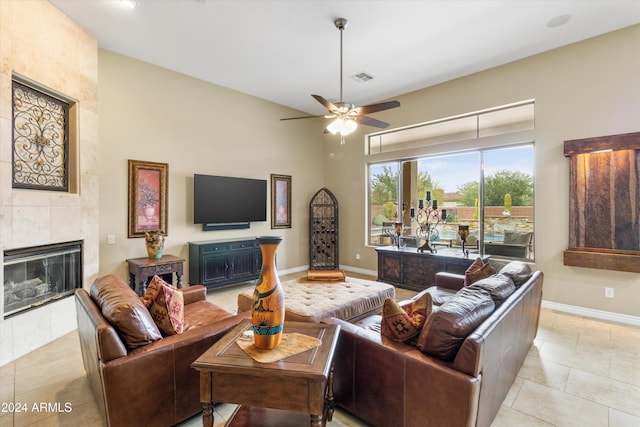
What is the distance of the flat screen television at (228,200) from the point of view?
5113 mm

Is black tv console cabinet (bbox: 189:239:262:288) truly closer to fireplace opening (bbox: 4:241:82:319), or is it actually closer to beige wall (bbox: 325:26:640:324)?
fireplace opening (bbox: 4:241:82:319)

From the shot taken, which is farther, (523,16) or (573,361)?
(523,16)


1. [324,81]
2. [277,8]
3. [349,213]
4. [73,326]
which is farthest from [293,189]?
[73,326]

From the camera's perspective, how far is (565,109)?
4121 mm

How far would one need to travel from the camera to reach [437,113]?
536 centimetres

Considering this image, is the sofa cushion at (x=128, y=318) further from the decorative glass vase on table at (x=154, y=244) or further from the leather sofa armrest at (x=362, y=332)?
the decorative glass vase on table at (x=154, y=244)

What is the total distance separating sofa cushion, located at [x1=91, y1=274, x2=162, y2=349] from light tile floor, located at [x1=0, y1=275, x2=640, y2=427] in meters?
0.71

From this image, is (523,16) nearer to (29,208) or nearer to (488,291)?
(488,291)

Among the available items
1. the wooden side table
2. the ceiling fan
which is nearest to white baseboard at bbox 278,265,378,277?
the wooden side table

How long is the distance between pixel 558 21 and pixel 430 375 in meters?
4.37

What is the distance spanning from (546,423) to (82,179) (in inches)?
205

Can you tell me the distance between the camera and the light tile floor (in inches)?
81.0

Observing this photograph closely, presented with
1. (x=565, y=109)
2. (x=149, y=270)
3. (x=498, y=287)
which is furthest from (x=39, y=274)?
(x=565, y=109)

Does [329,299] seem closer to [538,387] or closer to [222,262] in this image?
[538,387]
